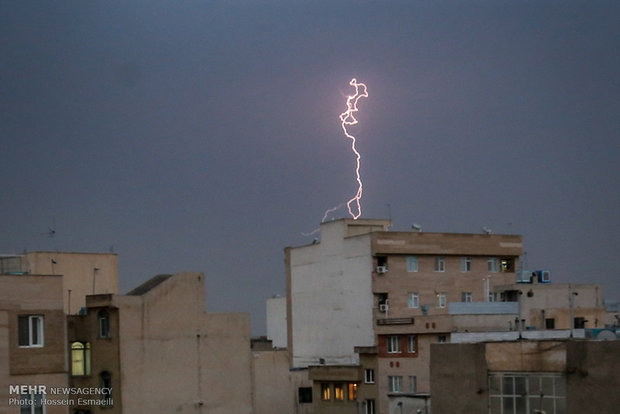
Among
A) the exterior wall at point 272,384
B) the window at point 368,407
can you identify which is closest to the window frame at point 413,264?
the exterior wall at point 272,384

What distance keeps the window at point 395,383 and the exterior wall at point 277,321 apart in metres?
22.1

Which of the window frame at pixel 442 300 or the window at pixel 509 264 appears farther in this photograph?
the window at pixel 509 264

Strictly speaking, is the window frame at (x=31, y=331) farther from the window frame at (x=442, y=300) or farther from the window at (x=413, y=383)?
the window frame at (x=442, y=300)

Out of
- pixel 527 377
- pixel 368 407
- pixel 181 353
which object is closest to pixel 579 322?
pixel 368 407

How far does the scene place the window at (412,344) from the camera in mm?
54219

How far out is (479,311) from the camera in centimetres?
5966

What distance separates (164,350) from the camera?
50375 millimetres

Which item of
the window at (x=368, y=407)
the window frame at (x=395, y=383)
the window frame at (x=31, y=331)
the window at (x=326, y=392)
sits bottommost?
the window at (x=368, y=407)

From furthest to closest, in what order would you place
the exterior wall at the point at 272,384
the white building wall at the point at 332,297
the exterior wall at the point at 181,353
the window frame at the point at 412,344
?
the white building wall at the point at 332,297
the exterior wall at the point at 272,384
the window frame at the point at 412,344
the exterior wall at the point at 181,353

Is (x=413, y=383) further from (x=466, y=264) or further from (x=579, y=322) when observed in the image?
(x=466, y=264)

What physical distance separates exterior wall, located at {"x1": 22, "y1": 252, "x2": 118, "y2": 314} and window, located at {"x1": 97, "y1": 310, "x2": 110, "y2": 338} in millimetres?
6198

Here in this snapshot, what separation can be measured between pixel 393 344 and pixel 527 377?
28.1 meters

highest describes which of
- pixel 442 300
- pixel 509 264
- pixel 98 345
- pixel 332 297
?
pixel 509 264

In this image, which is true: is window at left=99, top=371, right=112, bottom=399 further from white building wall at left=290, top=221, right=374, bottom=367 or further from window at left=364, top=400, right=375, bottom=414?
white building wall at left=290, top=221, right=374, bottom=367
